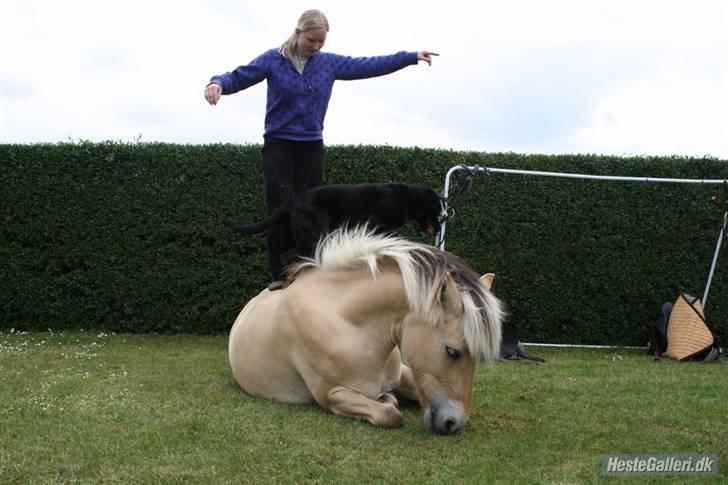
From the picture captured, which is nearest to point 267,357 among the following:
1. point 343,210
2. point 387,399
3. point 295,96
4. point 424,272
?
point 387,399

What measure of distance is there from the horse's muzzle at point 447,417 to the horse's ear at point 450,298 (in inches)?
17.8

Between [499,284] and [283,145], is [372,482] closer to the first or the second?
[283,145]

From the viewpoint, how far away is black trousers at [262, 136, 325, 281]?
508 cm

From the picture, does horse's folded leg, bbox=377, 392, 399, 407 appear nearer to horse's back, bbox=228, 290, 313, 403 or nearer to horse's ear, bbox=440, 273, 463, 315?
horse's back, bbox=228, 290, 313, 403

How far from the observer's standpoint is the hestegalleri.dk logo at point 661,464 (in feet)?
9.92

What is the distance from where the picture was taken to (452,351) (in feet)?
11.5

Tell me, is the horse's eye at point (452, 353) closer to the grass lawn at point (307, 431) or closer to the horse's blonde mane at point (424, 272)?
the horse's blonde mane at point (424, 272)

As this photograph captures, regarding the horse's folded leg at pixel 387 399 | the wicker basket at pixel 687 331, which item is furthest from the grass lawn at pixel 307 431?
the wicker basket at pixel 687 331

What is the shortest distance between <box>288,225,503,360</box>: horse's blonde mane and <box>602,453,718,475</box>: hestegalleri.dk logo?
75cm

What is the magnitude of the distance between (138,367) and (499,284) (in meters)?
4.42

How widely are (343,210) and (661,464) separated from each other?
244cm

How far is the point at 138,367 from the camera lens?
584 centimetres

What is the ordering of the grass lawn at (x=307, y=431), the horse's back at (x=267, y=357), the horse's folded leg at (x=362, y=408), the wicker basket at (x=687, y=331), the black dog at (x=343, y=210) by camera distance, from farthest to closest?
the wicker basket at (x=687, y=331), the black dog at (x=343, y=210), the horse's back at (x=267, y=357), the horse's folded leg at (x=362, y=408), the grass lawn at (x=307, y=431)

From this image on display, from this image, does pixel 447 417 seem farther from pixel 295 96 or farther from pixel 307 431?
pixel 295 96
